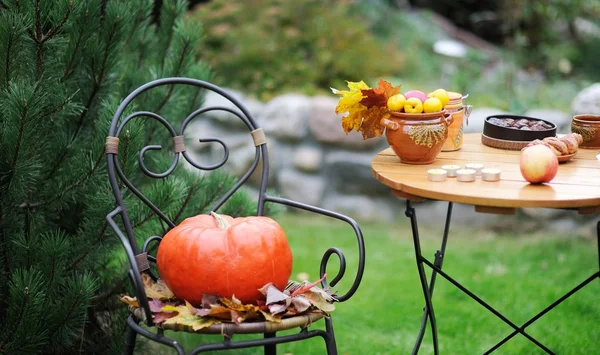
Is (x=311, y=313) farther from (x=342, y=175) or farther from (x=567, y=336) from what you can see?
(x=342, y=175)

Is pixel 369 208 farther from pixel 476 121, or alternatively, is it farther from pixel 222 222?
pixel 222 222

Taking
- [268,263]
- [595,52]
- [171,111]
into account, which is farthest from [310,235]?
[595,52]

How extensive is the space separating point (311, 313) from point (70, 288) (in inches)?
31.0

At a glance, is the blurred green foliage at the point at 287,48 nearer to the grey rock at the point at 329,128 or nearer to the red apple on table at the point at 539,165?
the grey rock at the point at 329,128

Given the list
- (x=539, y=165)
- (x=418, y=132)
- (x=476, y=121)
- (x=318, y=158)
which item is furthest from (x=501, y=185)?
(x=318, y=158)

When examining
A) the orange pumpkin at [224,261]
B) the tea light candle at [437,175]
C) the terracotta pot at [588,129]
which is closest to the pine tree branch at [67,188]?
the orange pumpkin at [224,261]

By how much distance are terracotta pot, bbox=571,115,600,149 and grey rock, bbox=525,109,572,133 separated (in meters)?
1.88

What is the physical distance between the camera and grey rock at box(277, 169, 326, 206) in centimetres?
471

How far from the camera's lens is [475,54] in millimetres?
6656

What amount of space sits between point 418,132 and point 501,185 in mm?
286

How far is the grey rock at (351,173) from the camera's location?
182 inches

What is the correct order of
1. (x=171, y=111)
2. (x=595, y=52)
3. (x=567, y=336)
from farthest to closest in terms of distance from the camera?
(x=595, y=52)
(x=567, y=336)
(x=171, y=111)

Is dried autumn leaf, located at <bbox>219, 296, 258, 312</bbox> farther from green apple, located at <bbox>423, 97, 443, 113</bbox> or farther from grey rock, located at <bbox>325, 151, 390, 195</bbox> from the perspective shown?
grey rock, located at <bbox>325, 151, 390, 195</bbox>

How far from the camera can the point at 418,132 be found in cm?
219
